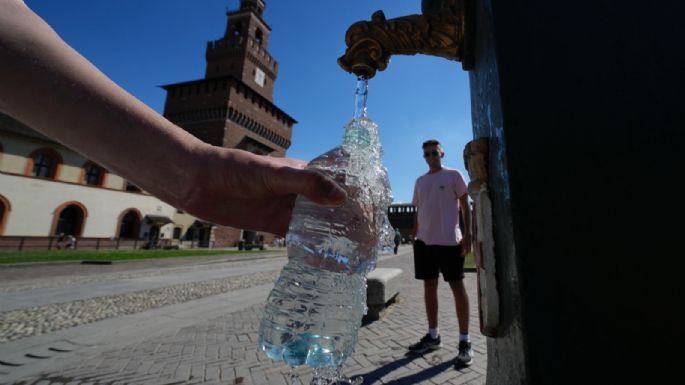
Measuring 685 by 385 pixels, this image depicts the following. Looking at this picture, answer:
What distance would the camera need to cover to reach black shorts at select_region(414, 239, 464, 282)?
3221 millimetres

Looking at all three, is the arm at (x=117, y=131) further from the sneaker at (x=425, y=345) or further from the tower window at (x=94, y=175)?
the tower window at (x=94, y=175)

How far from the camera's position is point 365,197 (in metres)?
1.25

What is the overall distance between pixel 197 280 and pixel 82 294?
9.07ft

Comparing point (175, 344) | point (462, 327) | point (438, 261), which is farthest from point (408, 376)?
point (175, 344)

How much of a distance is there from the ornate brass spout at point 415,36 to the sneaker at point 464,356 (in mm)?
2636

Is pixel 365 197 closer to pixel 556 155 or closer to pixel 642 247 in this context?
pixel 556 155

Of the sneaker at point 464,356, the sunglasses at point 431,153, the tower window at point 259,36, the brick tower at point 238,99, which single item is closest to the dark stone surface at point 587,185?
the sneaker at point 464,356

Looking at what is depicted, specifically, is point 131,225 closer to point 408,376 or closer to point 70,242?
point 70,242

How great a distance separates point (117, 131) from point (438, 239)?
116 inches

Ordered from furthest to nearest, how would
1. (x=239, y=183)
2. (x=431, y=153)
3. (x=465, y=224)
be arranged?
(x=431, y=153) → (x=465, y=224) → (x=239, y=183)

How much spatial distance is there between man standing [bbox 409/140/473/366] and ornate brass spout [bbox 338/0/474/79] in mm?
2417

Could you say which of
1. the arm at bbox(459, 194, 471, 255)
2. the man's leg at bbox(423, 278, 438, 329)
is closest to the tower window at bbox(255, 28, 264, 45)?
the arm at bbox(459, 194, 471, 255)

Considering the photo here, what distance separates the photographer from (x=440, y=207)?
11.2ft

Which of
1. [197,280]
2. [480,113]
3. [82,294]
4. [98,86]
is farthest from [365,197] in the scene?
[197,280]
